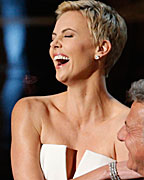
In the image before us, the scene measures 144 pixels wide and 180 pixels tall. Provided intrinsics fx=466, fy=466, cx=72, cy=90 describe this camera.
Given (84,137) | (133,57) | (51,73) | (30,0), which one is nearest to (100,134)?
(84,137)

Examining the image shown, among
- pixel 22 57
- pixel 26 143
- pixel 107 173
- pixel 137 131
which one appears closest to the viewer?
pixel 137 131

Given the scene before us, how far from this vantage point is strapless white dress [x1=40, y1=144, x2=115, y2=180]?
4.99ft

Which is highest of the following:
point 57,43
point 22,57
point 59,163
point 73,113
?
point 57,43

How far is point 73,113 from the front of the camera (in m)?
1.59

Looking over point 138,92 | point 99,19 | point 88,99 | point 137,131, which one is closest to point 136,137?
point 137,131

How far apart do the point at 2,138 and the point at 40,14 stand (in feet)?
1.76

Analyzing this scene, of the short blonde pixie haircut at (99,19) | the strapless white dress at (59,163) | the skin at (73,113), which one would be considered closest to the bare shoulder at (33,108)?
the skin at (73,113)

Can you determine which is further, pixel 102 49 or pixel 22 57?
pixel 22 57

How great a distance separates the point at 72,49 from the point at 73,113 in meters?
0.23

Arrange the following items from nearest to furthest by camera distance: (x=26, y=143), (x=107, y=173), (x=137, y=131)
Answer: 1. (x=137, y=131)
2. (x=107, y=173)
3. (x=26, y=143)

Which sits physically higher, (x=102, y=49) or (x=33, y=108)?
(x=102, y=49)

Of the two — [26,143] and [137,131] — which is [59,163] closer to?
[26,143]

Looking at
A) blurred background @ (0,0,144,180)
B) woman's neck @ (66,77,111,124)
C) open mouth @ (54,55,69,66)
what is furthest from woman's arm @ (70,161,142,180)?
blurred background @ (0,0,144,180)

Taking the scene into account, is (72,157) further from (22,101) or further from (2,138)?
(2,138)
